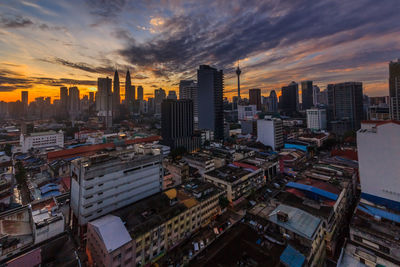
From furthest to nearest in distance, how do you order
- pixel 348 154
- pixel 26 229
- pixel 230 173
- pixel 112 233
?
pixel 348 154 < pixel 230 173 < pixel 26 229 < pixel 112 233

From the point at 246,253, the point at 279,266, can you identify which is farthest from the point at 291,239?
the point at 246,253

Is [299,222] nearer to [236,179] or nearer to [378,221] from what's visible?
[378,221]

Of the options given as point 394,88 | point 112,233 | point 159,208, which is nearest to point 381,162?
point 159,208

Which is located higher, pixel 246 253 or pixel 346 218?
pixel 246 253

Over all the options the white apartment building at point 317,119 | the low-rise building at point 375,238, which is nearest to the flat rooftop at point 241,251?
the low-rise building at point 375,238

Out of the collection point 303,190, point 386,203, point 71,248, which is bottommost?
point 71,248

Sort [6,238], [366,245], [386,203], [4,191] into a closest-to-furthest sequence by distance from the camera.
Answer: [366,245], [6,238], [386,203], [4,191]

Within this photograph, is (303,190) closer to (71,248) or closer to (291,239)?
(291,239)
